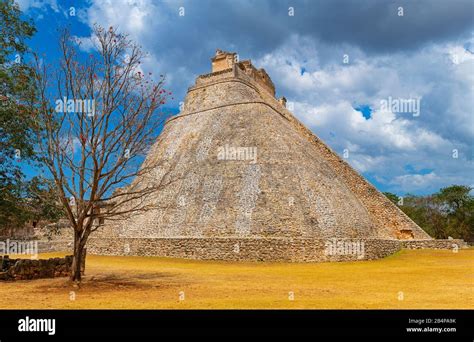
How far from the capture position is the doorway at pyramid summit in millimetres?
22531

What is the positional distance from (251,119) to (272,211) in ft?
31.1

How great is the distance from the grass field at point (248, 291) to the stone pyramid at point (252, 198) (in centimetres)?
543

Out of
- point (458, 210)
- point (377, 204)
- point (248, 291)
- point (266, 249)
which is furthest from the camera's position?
point (458, 210)

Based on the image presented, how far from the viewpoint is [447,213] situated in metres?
51.2

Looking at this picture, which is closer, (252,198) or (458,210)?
(252,198)

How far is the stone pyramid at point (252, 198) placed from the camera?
22.9 meters

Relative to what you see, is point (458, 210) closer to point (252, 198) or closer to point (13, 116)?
point (252, 198)

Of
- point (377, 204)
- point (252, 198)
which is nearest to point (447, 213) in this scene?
point (377, 204)

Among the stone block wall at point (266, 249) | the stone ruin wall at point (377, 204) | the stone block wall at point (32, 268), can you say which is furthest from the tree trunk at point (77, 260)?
the stone ruin wall at point (377, 204)

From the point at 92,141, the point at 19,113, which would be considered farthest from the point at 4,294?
the point at 19,113

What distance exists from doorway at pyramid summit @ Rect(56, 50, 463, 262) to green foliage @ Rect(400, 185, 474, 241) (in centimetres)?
1791

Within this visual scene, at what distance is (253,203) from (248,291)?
43.2 feet

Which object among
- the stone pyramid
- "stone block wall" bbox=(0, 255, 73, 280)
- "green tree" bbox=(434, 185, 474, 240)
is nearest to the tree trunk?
"stone block wall" bbox=(0, 255, 73, 280)

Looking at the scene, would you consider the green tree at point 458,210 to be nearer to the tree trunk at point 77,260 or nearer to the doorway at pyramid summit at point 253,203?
the doorway at pyramid summit at point 253,203
